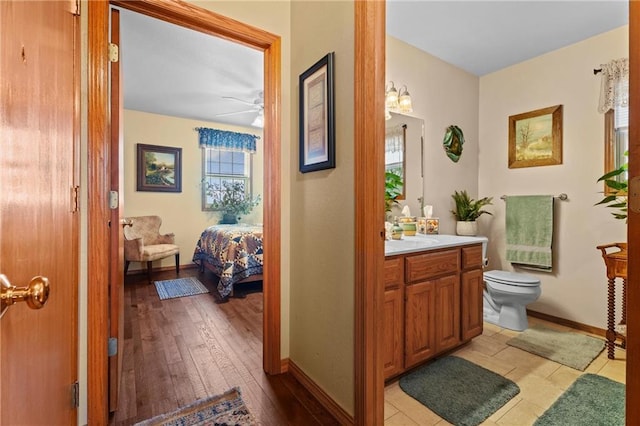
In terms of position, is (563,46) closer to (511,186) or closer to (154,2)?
(511,186)

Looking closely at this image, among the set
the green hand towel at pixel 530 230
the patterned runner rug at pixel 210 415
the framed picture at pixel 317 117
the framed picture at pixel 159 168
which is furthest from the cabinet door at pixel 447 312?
the framed picture at pixel 159 168

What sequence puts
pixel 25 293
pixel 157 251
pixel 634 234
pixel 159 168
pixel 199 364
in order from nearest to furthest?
pixel 25 293 → pixel 634 234 → pixel 199 364 → pixel 157 251 → pixel 159 168

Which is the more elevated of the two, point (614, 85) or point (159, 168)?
point (614, 85)

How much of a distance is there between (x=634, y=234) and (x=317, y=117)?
4.37ft

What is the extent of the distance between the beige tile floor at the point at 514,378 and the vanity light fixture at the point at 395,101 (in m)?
2.07

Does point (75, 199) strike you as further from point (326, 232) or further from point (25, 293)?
point (326, 232)

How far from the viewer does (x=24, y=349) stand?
59cm

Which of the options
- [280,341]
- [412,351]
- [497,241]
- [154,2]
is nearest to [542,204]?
[497,241]

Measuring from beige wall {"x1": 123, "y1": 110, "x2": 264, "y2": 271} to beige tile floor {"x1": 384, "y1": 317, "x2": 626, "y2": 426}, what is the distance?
430 cm

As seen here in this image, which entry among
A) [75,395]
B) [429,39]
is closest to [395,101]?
[429,39]

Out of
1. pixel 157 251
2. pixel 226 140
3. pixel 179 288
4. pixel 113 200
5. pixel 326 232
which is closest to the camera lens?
pixel 113 200

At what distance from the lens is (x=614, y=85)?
2494mm

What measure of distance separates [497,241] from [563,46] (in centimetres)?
201

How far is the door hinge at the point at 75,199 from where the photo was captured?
45.5 inches
